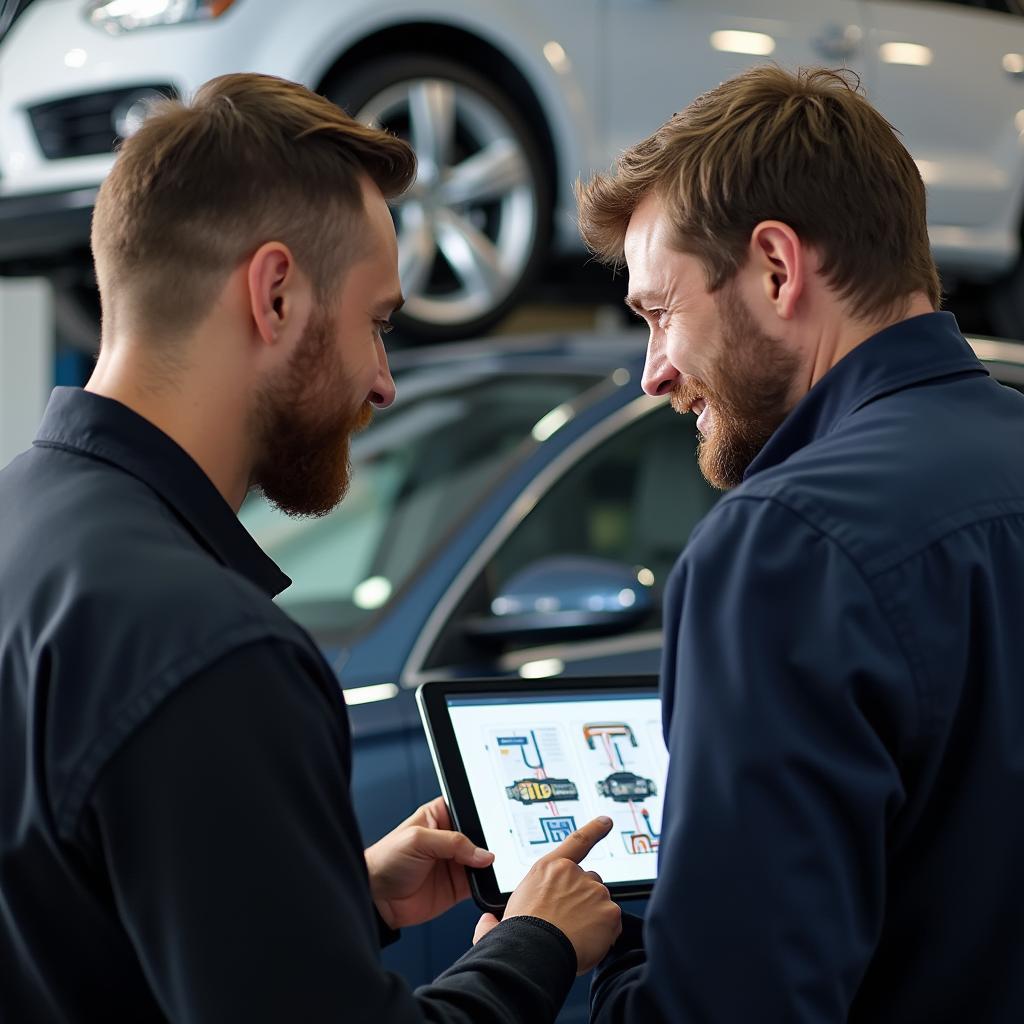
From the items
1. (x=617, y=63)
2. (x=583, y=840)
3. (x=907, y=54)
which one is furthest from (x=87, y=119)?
(x=583, y=840)

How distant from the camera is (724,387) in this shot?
1524 mm

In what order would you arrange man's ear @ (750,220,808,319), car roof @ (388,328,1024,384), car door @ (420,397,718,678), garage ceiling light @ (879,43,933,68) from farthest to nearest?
1. garage ceiling light @ (879,43,933,68)
2. car roof @ (388,328,1024,384)
3. car door @ (420,397,718,678)
4. man's ear @ (750,220,808,319)

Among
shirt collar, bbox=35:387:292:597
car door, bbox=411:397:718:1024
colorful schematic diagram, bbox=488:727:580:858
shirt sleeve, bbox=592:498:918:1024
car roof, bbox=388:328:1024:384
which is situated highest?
shirt collar, bbox=35:387:292:597

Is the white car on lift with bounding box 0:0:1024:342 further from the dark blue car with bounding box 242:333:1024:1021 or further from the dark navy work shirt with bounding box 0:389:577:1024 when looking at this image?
the dark navy work shirt with bounding box 0:389:577:1024

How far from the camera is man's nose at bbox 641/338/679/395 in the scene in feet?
5.41

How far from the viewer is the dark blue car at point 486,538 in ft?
8.23

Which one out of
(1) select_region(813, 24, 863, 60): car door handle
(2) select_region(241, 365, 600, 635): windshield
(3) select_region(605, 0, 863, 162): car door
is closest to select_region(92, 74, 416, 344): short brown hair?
(2) select_region(241, 365, 600, 635): windshield

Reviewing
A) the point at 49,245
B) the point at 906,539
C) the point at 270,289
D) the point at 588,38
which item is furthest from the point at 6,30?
the point at 906,539

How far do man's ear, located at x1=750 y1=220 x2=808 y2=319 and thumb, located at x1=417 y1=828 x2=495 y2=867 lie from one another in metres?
0.61

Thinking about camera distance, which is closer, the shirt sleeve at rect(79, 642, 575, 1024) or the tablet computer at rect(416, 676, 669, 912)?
the shirt sleeve at rect(79, 642, 575, 1024)

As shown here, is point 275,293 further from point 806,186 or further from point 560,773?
point 560,773

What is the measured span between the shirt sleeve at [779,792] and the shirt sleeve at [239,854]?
0.91 feet

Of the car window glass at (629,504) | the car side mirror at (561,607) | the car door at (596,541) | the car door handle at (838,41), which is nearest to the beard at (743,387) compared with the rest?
the car door at (596,541)

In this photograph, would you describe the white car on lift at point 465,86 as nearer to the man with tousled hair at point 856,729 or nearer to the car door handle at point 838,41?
the car door handle at point 838,41
